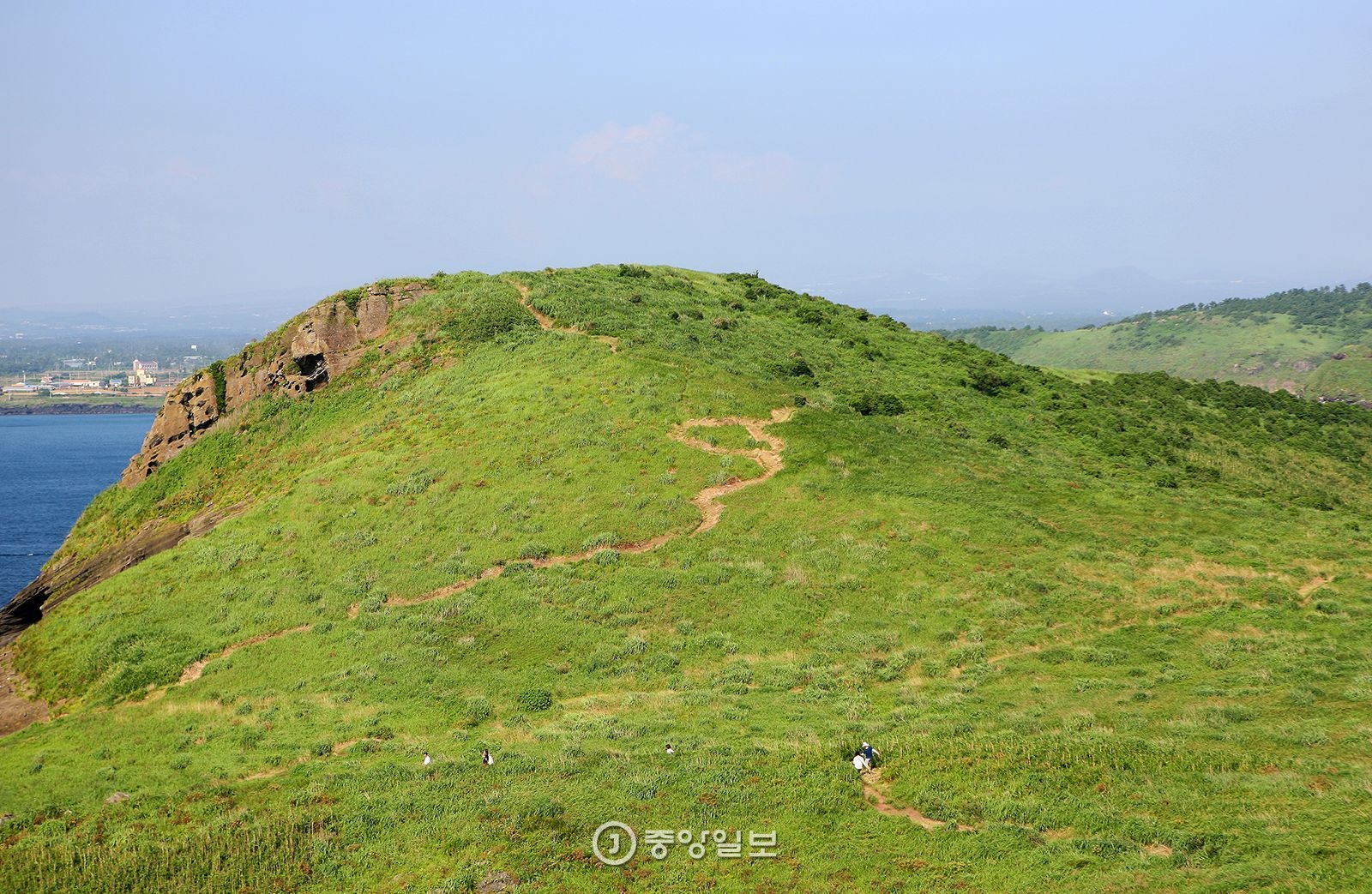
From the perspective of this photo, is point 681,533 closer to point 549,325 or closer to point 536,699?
point 536,699

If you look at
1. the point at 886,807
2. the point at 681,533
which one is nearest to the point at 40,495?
the point at 681,533

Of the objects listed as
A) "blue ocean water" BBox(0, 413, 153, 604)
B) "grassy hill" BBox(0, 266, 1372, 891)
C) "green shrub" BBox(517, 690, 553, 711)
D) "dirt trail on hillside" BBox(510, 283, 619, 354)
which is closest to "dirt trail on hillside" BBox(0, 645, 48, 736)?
"grassy hill" BBox(0, 266, 1372, 891)

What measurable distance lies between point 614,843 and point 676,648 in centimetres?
1149

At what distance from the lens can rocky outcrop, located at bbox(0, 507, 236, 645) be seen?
4175 centimetres

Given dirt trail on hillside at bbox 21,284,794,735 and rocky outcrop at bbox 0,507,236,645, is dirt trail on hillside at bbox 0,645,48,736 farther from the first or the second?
rocky outcrop at bbox 0,507,236,645

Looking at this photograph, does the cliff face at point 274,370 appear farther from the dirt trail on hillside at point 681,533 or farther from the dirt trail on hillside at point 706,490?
the dirt trail on hillside at point 706,490

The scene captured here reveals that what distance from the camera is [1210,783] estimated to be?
21234 mm

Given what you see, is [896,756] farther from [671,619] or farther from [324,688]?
[324,688]

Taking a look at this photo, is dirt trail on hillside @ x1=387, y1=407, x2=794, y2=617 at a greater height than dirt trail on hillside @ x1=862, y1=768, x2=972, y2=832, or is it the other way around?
dirt trail on hillside @ x1=387, y1=407, x2=794, y2=617

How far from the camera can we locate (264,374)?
55406 millimetres

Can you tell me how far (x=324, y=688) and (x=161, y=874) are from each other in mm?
9749

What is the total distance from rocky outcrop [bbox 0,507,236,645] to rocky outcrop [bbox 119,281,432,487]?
421 inches

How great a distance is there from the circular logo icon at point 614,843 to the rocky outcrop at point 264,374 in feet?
139

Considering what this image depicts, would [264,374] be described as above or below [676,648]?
above
